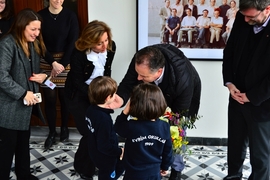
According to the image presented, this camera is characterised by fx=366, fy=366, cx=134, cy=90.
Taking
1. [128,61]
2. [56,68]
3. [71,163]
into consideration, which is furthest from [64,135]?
[128,61]

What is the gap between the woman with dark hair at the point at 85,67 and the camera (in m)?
2.79

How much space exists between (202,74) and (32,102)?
167cm

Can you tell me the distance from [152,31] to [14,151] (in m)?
1.61

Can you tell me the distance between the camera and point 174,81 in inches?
98.8

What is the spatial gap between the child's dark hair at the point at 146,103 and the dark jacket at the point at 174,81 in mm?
485

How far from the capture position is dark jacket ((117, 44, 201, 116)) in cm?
252

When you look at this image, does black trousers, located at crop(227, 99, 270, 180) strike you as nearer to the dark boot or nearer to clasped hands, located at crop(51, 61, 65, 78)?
the dark boot

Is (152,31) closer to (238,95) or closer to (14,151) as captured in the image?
(238,95)

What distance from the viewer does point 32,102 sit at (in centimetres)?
264

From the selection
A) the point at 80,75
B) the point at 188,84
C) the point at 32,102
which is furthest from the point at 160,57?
the point at 32,102

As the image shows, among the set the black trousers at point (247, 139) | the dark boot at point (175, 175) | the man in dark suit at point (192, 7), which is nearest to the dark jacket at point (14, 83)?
the dark boot at point (175, 175)

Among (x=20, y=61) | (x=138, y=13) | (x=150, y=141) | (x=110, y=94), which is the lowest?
(x=150, y=141)

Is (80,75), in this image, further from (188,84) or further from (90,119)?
(188,84)

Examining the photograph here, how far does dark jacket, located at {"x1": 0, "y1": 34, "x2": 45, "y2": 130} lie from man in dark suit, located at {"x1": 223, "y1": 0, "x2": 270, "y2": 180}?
4.81 feet
